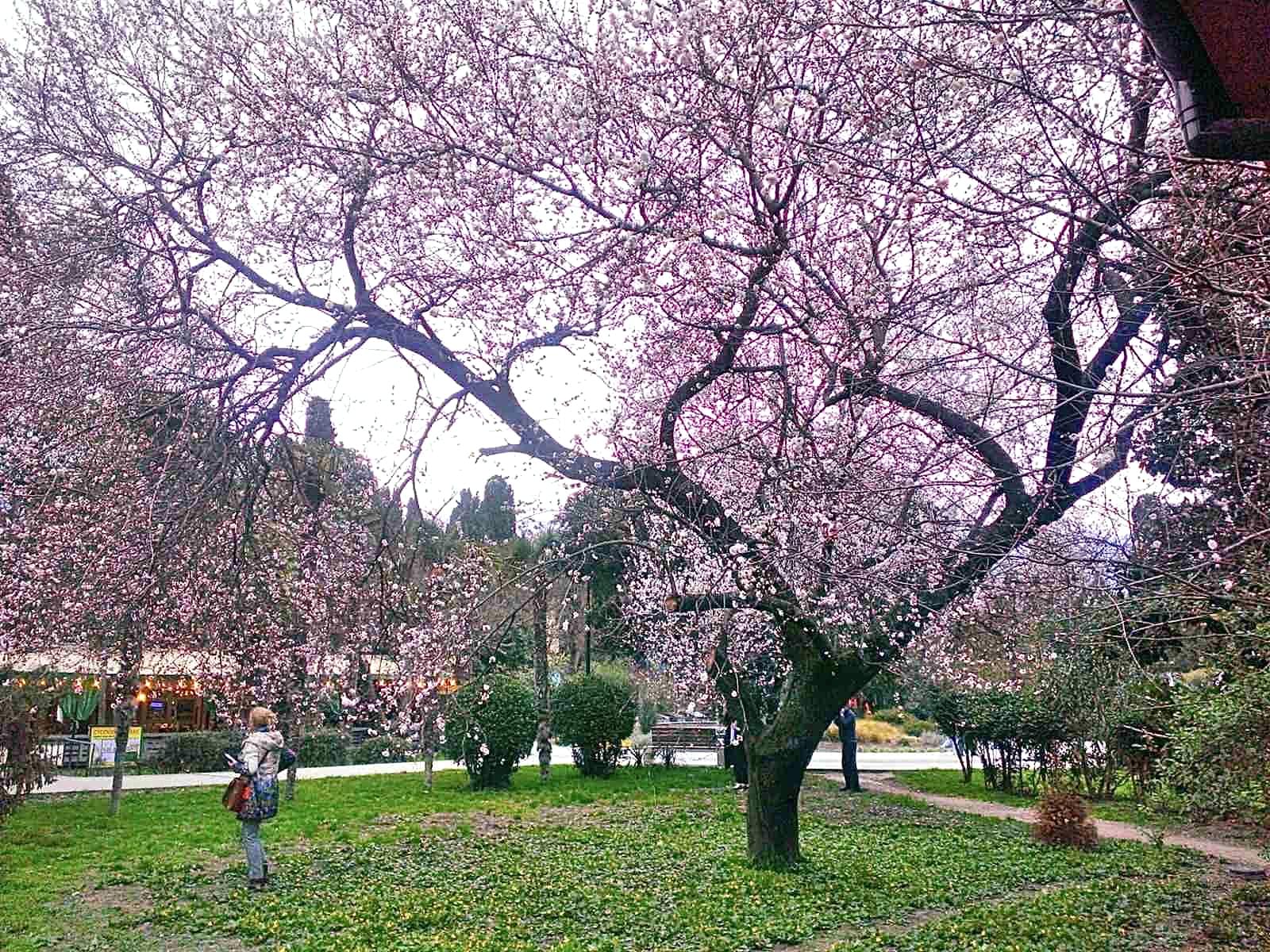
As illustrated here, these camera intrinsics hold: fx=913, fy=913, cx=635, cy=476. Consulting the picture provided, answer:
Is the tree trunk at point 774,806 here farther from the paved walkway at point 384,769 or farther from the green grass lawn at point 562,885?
the paved walkway at point 384,769

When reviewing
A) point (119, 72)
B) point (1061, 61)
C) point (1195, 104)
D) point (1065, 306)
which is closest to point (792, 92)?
point (1061, 61)

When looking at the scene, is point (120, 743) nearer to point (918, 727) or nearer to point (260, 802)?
point (260, 802)

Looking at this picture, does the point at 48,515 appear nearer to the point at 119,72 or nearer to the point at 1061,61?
the point at 119,72

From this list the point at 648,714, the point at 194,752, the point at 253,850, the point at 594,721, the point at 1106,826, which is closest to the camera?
the point at 253,850

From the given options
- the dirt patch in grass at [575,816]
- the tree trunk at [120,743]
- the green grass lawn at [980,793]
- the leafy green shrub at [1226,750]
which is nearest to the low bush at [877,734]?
the green grass lawn at [980,793]

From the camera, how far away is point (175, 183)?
6.15 m

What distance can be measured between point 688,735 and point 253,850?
57.5ft

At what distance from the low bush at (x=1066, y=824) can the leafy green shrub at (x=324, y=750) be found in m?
15.2

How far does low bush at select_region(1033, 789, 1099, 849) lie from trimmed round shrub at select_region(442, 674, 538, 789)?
317 inches

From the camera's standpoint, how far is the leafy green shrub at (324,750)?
2053 centimetres

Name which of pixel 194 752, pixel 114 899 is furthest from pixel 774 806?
pixel 194 752

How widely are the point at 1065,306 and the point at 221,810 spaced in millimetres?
11752

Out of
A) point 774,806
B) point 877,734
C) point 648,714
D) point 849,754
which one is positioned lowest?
point 877,734

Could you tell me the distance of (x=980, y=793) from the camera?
49.4 feet
